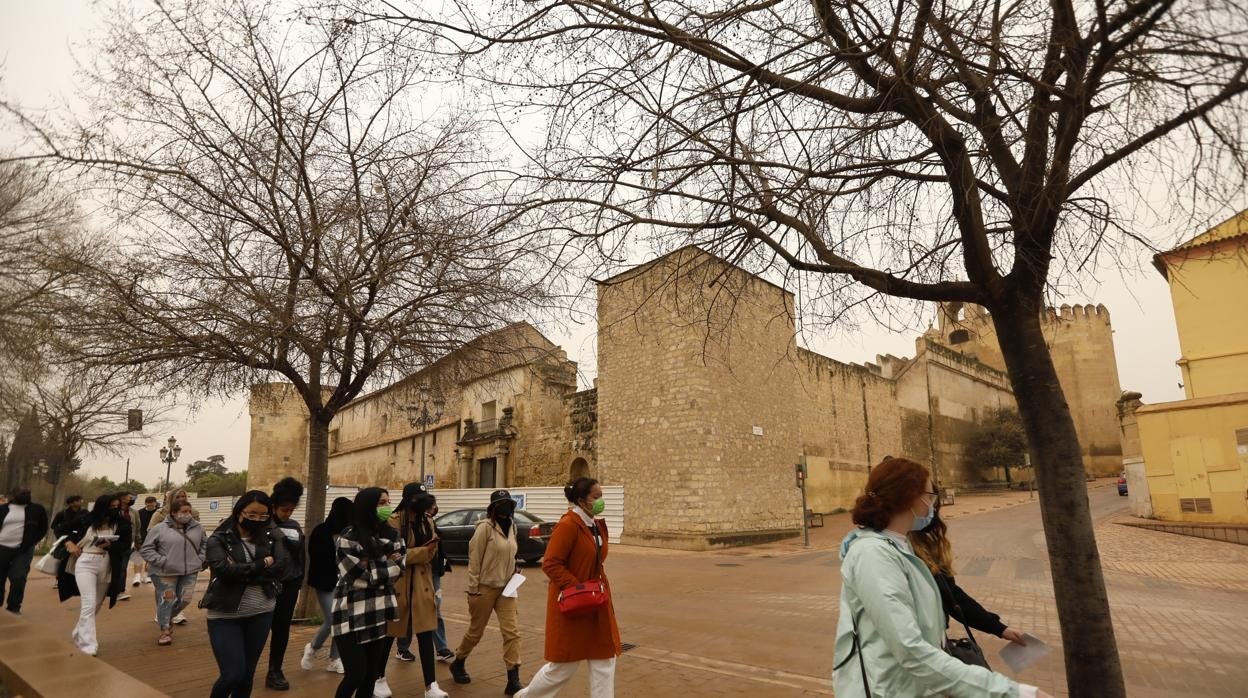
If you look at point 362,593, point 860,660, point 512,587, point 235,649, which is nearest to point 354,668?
point 362,593

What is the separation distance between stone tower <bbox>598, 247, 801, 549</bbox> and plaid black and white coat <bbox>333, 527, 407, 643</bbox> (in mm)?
14480

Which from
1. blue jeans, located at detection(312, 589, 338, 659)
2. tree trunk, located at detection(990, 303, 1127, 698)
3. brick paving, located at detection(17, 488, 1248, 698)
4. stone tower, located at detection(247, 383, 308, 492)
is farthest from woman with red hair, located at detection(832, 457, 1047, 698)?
stone tower, located at detection(247, 383, 308, 492)

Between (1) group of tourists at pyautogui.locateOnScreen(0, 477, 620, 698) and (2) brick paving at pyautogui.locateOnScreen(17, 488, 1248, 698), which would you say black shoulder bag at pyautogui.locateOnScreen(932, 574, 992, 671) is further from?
(2) brick paving at pyautogui.locateOnScreen(17, 488, 1248, 698)

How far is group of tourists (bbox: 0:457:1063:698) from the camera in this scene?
224 cm

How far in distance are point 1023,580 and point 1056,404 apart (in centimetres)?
906

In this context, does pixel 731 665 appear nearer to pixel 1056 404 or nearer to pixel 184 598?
pixel 1056 404

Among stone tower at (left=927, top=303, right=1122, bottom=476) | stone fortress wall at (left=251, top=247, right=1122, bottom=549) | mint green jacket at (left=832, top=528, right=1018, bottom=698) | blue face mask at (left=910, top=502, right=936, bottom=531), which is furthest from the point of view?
stone tower at (left=927, top=303, right=1122, bottom=476)

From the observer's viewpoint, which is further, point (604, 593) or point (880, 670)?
point (604, 593)

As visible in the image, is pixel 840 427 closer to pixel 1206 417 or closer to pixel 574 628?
pixel 1206 417

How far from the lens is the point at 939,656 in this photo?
2.08 metres

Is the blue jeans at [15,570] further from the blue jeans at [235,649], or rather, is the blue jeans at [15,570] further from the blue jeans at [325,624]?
the blue jeans at [235,649]

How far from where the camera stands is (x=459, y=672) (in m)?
5.65

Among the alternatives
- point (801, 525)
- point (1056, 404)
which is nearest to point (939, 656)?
point (1056, 404)

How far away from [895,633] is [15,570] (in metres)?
10.9
